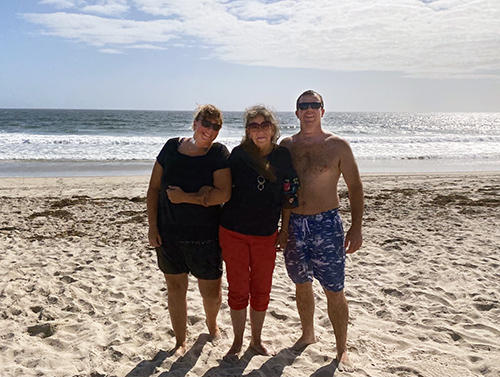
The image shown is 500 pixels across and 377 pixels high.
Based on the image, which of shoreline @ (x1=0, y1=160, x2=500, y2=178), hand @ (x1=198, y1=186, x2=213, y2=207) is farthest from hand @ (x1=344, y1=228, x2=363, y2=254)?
shoreline @ (x1=0, y1=160, x2=500, y2=178)

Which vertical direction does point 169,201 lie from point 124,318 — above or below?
above

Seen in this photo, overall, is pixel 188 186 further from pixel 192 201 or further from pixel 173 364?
pixel 173 364

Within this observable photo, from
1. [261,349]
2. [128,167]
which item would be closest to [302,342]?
[261,349]

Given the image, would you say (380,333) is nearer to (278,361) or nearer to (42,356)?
(278,361)

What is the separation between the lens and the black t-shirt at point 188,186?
281 cm

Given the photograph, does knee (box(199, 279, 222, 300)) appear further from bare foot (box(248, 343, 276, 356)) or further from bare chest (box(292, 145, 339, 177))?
bare chest (box(292, 145, 339, 177))

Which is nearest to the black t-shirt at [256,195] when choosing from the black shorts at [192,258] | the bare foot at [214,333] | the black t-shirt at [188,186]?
the black t-shirt at [188,186]

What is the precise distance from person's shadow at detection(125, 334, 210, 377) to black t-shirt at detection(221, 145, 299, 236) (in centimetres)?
106

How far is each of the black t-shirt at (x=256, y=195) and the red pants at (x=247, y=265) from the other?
6cm

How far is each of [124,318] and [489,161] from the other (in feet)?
65.8

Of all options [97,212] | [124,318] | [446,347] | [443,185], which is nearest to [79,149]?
[97,212]

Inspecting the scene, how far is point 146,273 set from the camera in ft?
15.9

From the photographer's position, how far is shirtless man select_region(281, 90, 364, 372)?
2.92 m

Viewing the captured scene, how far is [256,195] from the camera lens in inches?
110
